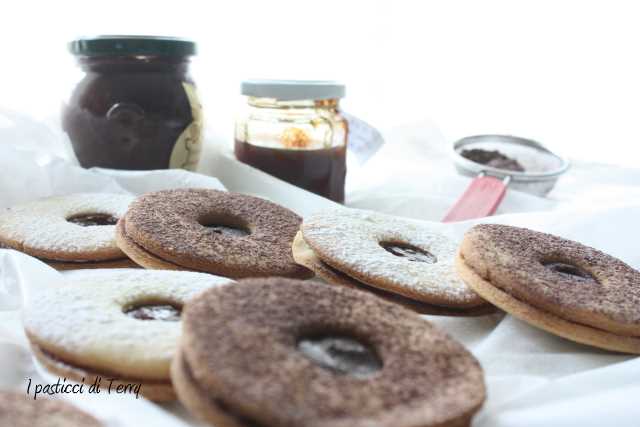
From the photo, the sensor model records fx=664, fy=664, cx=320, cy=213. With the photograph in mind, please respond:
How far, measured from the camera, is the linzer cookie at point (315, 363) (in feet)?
2.04

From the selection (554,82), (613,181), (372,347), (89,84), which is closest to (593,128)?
(554,82)

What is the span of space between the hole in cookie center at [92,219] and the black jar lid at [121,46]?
0.38 metres

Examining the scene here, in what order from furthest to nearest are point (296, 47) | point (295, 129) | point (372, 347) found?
point (296, 47), point (295, 129), point (372, 347)

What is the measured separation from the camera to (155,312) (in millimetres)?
900

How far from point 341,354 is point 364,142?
1.39 meters

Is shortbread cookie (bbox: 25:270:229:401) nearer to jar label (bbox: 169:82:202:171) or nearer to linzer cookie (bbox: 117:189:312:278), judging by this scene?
linzer cookie (bbox: 117:189:312:278)

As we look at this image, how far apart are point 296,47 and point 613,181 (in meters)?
1.18

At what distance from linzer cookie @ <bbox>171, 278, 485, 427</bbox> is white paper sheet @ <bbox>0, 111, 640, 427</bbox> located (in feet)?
0.30

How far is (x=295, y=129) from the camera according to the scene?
164cm

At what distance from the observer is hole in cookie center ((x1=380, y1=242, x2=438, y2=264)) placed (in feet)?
3.88

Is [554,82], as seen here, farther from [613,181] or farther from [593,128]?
[613,181]

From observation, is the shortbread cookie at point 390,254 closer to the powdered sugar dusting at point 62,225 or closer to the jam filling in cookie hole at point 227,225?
the jam filling in cookie hole at point 227,225

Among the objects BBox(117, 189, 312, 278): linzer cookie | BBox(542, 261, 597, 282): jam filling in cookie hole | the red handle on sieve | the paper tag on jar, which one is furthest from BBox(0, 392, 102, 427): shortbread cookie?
the paper tag on jar

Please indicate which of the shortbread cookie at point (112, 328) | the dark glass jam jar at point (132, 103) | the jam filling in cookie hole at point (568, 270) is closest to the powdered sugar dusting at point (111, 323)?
the shortbread cookie at point (112, 328)
